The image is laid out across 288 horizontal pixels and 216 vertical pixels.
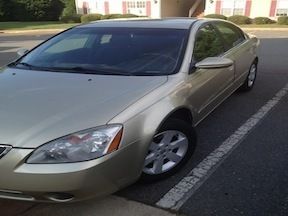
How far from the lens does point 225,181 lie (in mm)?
3160

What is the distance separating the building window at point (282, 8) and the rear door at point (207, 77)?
81.1ft

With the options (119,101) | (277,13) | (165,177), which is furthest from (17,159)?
(277,13)

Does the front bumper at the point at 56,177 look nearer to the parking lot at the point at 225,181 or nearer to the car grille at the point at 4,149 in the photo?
the car grille at the point at 4,149

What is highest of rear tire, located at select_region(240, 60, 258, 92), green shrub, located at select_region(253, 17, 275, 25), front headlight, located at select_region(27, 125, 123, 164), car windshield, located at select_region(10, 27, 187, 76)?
car windshield, located at select_region(10, 27, 187, 76)

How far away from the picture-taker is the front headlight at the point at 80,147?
7.73 ft

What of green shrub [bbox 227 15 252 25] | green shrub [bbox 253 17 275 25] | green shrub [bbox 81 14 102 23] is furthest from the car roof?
green shrub [bbox 81 14 102 23]

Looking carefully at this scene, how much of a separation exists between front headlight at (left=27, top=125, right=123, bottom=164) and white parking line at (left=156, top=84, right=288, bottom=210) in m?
0.73

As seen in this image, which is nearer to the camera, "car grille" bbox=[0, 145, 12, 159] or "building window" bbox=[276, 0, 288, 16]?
"car grille" bbox=[0, 145, 12, 159]

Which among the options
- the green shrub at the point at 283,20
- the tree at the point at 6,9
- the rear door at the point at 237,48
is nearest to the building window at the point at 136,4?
the tree at the point at 6,9

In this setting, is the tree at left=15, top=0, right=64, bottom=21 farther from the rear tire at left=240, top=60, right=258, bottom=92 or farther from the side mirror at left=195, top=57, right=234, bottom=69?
the side mirror at left=195, top=57, right=234, bottom=69

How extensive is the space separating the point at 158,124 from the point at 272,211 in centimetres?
108

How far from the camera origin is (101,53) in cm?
371

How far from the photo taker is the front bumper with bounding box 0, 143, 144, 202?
7.64 ft

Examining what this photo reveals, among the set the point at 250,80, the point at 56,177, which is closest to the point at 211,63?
the point at 56,177
